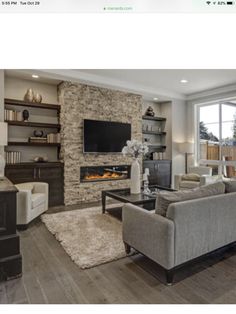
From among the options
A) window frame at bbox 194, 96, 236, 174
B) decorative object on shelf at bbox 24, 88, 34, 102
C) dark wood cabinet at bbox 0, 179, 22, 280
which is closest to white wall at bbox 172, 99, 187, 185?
window frame at bbox 194, 96, 236, 174

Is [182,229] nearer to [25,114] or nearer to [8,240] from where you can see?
[8,240]

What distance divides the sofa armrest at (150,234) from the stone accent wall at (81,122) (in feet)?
8.25

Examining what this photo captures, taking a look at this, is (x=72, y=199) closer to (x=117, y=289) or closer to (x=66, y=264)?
(x=66, y=264)

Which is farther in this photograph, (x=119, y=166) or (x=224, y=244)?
(x=119, y=166)

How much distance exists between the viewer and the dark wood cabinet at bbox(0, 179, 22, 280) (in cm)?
185

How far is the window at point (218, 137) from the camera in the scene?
550cm

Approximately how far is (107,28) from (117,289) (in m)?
1.78

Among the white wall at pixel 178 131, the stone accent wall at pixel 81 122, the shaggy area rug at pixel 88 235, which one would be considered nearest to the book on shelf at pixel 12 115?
the stone accent wall at pixel 81 122

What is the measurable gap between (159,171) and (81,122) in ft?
8.58

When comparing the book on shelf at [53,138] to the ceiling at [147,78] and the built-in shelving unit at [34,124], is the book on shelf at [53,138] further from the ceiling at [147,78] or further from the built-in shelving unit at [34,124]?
the ceiling at [147,78]

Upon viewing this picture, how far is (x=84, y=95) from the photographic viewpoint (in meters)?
4.65

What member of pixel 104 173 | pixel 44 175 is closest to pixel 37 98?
pixel 44 175

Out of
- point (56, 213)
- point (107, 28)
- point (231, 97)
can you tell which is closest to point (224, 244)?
point (107, 28)

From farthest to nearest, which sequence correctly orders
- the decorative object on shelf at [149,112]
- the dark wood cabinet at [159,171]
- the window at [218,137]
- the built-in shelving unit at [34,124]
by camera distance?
the decorative object on shelf at [149,112], the dark wood cabinet at [159,171], the window at [218,137], the built-in shelving unit at [34,124]
